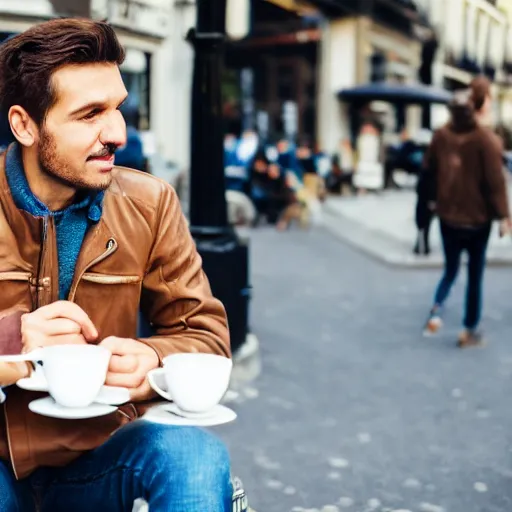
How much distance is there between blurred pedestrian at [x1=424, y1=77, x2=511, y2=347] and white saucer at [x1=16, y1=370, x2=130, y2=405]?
5.11 m

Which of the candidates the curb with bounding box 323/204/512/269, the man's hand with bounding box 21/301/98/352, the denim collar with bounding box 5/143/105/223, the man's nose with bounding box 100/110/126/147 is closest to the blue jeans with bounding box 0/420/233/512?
the man's hand with bounding box 21/301/98/352

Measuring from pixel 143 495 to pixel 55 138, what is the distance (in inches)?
28.1

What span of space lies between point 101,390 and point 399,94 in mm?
23162

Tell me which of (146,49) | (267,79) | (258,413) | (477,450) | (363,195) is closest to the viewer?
(477,450)

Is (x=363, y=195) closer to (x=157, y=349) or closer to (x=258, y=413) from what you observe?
(x=258, y=413)

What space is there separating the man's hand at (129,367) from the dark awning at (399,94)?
21.0 m

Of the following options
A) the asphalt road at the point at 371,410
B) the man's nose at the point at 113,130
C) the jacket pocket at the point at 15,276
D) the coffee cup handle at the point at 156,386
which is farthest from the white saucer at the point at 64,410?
the asphalt road at the point at 371,410

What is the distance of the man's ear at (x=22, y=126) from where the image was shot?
2002 mm

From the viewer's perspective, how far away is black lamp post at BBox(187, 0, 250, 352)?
5.73 m

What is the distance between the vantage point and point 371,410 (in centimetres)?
517

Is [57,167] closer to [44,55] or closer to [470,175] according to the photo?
[44,55]

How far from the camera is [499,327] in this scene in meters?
7.64

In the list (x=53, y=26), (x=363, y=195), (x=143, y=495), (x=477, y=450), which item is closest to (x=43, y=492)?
(x=143, y=495)

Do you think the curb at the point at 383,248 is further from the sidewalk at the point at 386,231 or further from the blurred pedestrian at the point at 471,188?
the blurred pedestrian at the point at 471,188
